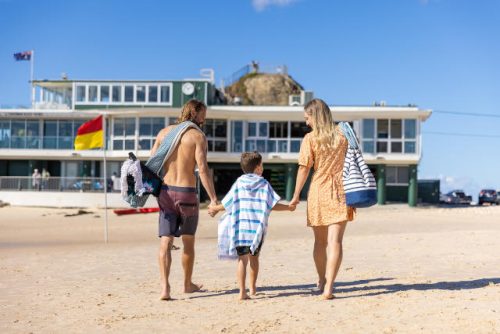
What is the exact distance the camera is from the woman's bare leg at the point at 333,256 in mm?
5816

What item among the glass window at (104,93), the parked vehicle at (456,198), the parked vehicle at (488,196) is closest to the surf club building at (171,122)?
the glass window at (104,93)

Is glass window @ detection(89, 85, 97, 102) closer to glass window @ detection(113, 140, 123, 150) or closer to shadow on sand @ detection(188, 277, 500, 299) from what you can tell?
glass window @ detection(113, 140, 123, 150)

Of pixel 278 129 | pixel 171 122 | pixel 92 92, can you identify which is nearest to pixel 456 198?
pixel 278 129

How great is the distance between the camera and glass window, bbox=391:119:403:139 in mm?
37219

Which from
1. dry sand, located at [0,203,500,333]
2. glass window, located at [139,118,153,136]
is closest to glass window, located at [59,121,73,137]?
glass window, located at [139,118,153,136]

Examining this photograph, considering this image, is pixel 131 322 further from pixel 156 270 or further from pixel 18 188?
pixel 18 188

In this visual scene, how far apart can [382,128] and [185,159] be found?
32659mm

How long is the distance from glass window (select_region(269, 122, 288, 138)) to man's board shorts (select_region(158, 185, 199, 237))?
32.9 meters

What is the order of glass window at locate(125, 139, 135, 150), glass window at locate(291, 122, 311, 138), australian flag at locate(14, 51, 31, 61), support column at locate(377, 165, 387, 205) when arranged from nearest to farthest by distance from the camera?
support column at locate(377, 165, 387, 205)
glass window at locate(125, 139, 135, 150)
glass window at locate(291, 122, 311, 138)
australian flag at locate(14, 51, 31, 61)

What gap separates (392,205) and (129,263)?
2823cm

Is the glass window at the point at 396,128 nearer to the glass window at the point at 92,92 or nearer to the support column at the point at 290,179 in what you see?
the support column at the point at 290,179

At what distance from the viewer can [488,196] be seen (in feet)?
152

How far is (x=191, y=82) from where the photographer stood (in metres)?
41.2

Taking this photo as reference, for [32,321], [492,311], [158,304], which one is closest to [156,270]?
[158,304]
